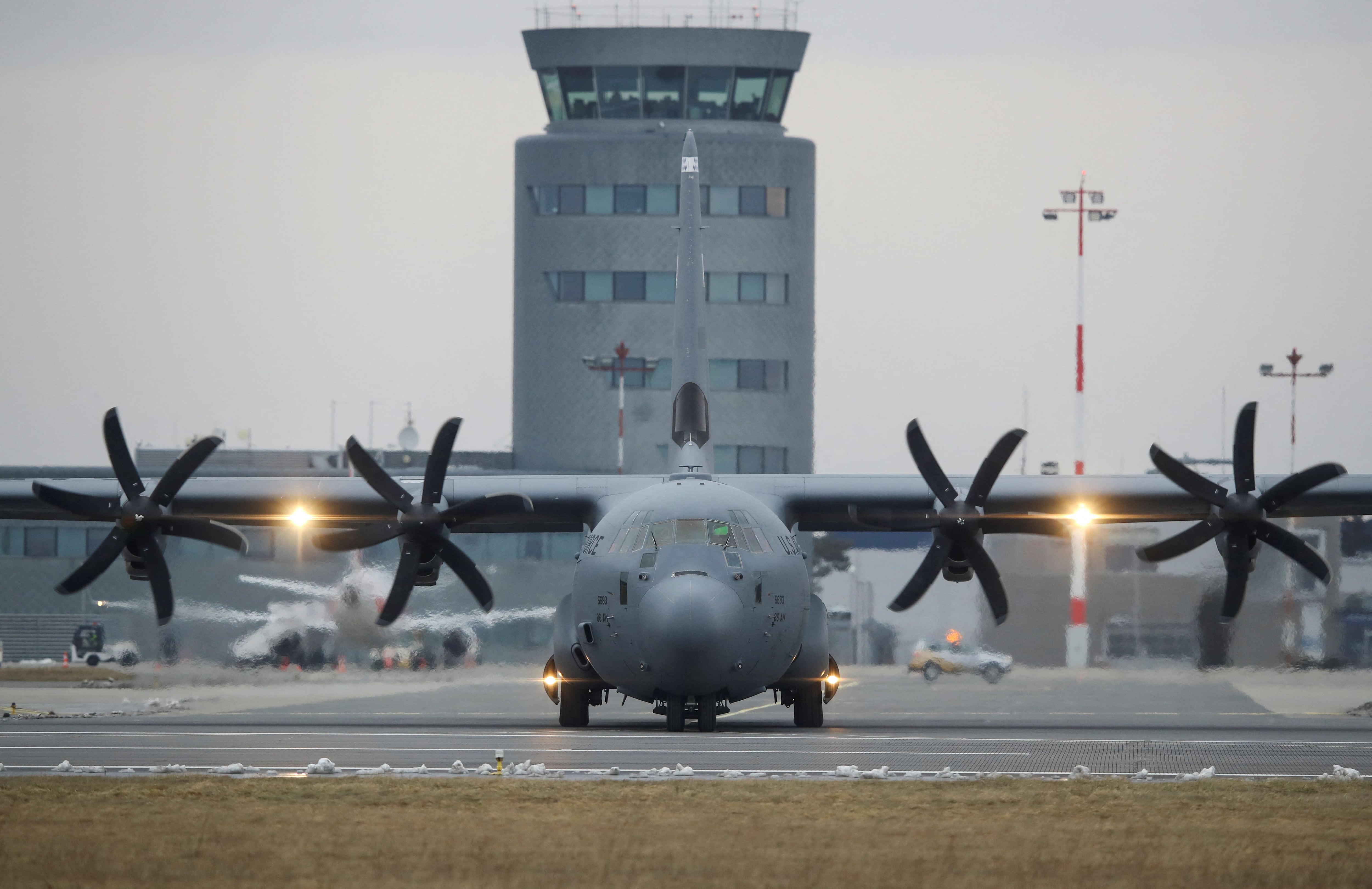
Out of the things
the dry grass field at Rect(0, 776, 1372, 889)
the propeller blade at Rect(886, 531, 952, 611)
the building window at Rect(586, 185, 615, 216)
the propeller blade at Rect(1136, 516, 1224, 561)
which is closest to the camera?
the dry grass field at Rect(0, 776, 1372, 889)

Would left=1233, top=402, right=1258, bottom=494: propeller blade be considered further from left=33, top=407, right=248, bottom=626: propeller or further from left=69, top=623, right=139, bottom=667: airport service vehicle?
left=69, top=623, right=139, bottom=667: airport service vehicle

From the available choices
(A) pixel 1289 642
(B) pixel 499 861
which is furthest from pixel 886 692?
(B) pixel 499 861

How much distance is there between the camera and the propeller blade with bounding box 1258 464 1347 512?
26672mm

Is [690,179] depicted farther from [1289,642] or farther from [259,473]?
[259,473]

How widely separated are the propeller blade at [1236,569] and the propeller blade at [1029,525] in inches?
99.4

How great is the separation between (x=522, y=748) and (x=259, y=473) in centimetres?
4989

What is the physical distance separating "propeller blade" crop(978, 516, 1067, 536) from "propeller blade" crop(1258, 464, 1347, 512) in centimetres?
304

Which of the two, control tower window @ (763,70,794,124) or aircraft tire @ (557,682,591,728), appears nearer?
aircraft tire @ (557,682,591,728)

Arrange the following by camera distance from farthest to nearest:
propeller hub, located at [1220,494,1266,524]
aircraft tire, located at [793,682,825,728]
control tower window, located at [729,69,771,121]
Result: control tower window, located at [729,69,771,121]
aircraft tire, located at [793,682,825,728]
propeller hub, located at [1220,494,1266,524]

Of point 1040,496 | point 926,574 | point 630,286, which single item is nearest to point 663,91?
point 630,286

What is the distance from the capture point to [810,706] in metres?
29.4

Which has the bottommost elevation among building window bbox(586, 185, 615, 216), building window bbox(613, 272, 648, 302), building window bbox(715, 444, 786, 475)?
building window bbox(715, 444, 786, 475)

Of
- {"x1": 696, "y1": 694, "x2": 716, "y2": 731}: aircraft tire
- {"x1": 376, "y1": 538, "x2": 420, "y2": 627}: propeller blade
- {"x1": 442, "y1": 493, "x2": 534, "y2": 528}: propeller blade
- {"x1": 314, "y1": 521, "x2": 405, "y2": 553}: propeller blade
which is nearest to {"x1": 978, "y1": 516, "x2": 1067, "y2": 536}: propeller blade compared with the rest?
{"x1": 696, "y1": 694, "x2": 716, "y2": 731}: aircraft tire

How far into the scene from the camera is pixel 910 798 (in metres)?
18.2
